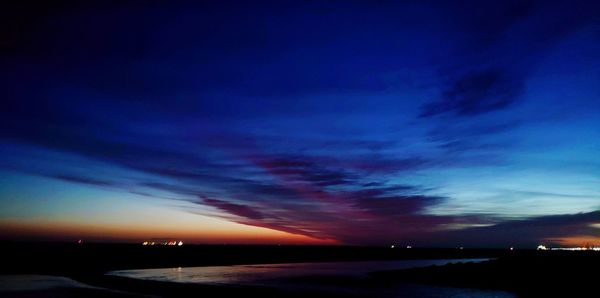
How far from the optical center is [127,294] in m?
36.6

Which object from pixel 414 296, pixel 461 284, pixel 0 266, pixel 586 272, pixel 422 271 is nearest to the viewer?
pixel 414 296

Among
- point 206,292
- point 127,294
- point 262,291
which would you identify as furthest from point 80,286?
point 262,291

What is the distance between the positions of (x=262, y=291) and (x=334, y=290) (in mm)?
6323

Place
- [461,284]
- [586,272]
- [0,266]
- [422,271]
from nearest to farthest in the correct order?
[586,272]
[461,284]
[422,271]
[0,266]

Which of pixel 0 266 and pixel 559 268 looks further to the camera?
pixel 0 266

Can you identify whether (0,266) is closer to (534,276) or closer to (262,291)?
(262,291)

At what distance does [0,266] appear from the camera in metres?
60.9

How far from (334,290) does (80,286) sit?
22.6 m

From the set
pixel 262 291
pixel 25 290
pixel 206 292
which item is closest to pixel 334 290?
pixel 262 291

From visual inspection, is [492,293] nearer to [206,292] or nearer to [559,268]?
[559,268]

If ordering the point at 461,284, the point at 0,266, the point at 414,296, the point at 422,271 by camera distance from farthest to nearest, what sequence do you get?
the point at 0,266
the point at 422,271
the point at 461,284
the point at 414,296

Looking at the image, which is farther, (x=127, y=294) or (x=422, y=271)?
(x=422, y=271)

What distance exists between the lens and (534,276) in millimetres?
42344

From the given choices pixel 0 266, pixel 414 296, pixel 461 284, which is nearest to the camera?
pixel 414 296
